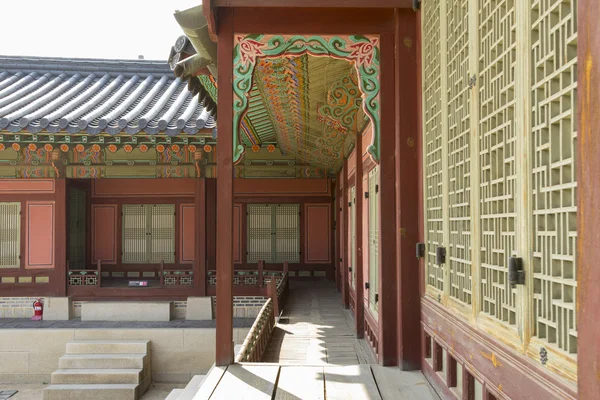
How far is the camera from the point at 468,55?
2291mm

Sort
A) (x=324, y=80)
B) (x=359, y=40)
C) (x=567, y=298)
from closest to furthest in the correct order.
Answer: (x=567, y=298) < (x=359, y=40) < (x=324, y=80)

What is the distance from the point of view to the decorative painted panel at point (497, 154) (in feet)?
6.03

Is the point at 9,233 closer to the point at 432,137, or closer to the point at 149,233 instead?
the point at 149,233

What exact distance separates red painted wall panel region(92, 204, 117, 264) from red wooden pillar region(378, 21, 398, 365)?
9.28 m

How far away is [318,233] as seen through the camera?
1195cm

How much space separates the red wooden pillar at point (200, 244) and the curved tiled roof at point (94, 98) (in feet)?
5.10

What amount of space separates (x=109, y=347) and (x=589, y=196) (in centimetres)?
830

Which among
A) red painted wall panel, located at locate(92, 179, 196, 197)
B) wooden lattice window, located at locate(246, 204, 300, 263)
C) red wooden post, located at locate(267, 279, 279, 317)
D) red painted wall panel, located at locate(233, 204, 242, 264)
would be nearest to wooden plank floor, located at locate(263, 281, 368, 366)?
red wooden post, located at locate(267, 279, 279, 317)

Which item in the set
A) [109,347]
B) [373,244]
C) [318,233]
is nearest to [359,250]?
[373,244]

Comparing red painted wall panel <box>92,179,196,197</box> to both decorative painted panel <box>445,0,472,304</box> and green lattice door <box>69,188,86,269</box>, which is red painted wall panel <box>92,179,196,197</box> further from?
decorative painted panel <box>445,0,472,304</box>

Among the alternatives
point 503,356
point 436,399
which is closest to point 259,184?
point 436,399

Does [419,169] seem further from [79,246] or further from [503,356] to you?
[79,246]

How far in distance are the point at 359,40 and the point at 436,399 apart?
2256mm

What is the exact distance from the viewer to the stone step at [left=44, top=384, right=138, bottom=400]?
7320mm
